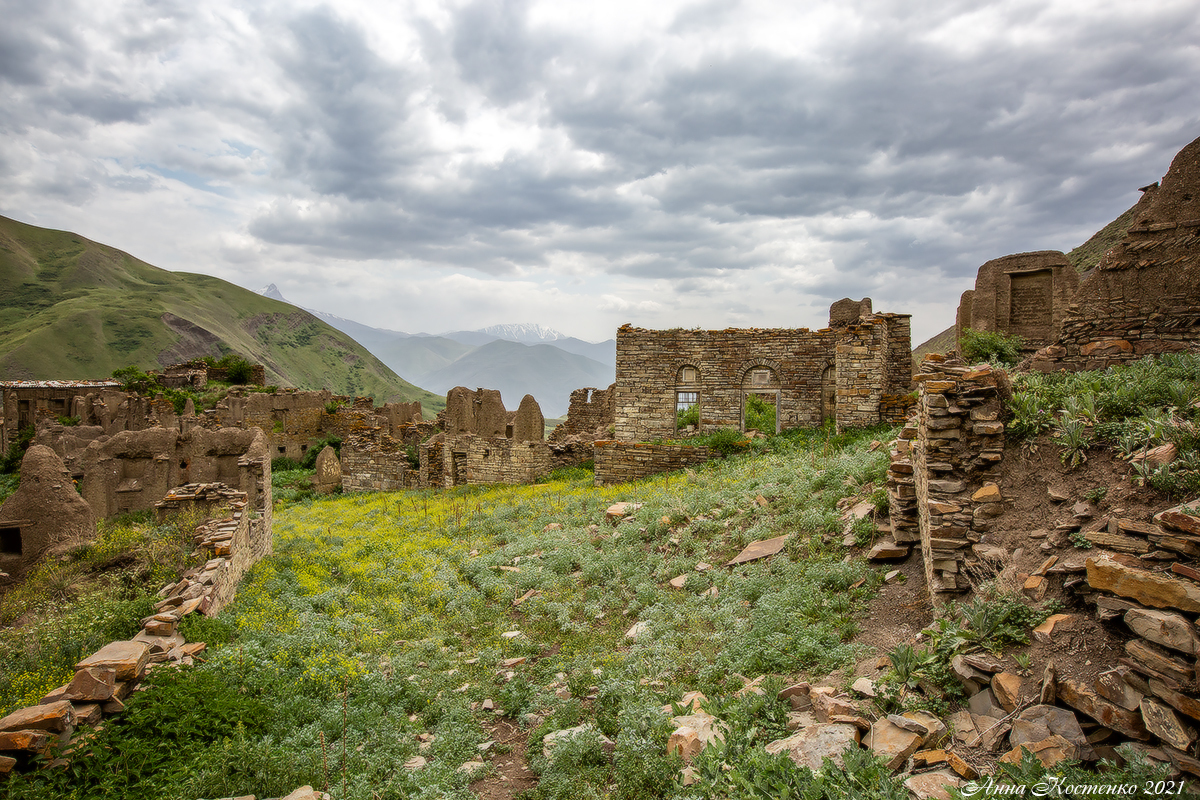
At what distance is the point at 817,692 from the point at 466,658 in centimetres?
463

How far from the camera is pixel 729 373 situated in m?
18.1

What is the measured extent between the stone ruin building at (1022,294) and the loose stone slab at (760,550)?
1427cm

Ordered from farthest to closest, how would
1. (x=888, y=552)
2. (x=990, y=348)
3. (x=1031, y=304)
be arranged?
(x=1031, y=304)
(x=990, y=348)
(x=888, y=552)

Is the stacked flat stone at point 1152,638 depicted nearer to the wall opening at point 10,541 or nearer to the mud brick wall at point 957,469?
the mud brick wall at point 957,469

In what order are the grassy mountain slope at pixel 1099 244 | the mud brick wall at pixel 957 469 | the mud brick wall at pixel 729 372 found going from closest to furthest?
1. the mud brick wall at pixel 957 469
2. the mud brick wall at pixel 729 372
3. the grassy mountain slope at pixel 1099 244

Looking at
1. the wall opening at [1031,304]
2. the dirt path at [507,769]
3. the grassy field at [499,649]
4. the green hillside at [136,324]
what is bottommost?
the dirt path at [507,769]

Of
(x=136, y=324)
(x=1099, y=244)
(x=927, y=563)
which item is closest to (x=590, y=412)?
(x=927, y=563)

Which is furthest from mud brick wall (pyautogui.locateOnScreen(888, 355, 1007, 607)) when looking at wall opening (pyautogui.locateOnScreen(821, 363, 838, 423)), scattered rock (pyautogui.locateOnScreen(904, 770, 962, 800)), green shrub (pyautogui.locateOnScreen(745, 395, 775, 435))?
green shrub (pyautogui.locateOnScreen(745, 395, 775, 435))

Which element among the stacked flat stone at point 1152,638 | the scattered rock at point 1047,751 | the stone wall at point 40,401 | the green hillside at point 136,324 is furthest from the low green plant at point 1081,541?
the green hillside at point 136,324

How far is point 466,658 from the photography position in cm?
708

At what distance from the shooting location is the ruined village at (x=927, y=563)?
3.36 m

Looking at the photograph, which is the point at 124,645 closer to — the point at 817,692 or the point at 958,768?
the point at 817,692

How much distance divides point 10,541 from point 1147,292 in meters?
19.6

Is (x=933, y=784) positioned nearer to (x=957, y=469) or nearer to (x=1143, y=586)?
(x=1143, y=586)
